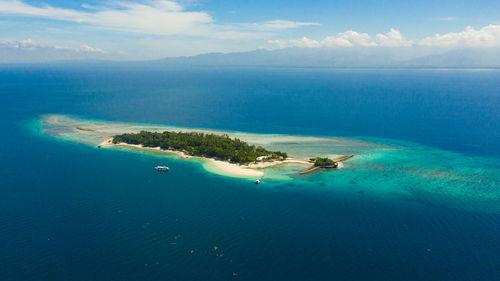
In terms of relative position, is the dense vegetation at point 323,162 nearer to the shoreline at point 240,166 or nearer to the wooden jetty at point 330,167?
the wooden jetty at point 330,167

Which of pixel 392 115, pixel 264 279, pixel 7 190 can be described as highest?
pixel 392 115

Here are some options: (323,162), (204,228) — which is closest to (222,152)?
(323,162)

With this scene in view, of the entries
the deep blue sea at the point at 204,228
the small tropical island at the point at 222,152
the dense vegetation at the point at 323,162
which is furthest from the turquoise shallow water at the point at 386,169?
the deep blue sea at the point at 204,228

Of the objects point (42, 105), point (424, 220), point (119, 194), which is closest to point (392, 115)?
point (424, 220)

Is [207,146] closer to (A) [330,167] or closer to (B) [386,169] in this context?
(A) [330,167]

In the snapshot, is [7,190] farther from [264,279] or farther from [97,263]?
[264,279]

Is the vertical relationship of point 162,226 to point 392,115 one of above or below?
below

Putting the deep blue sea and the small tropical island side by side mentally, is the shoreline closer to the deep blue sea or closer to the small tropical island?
the small tropical island

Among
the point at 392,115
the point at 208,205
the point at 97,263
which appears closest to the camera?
the point at 97,263
